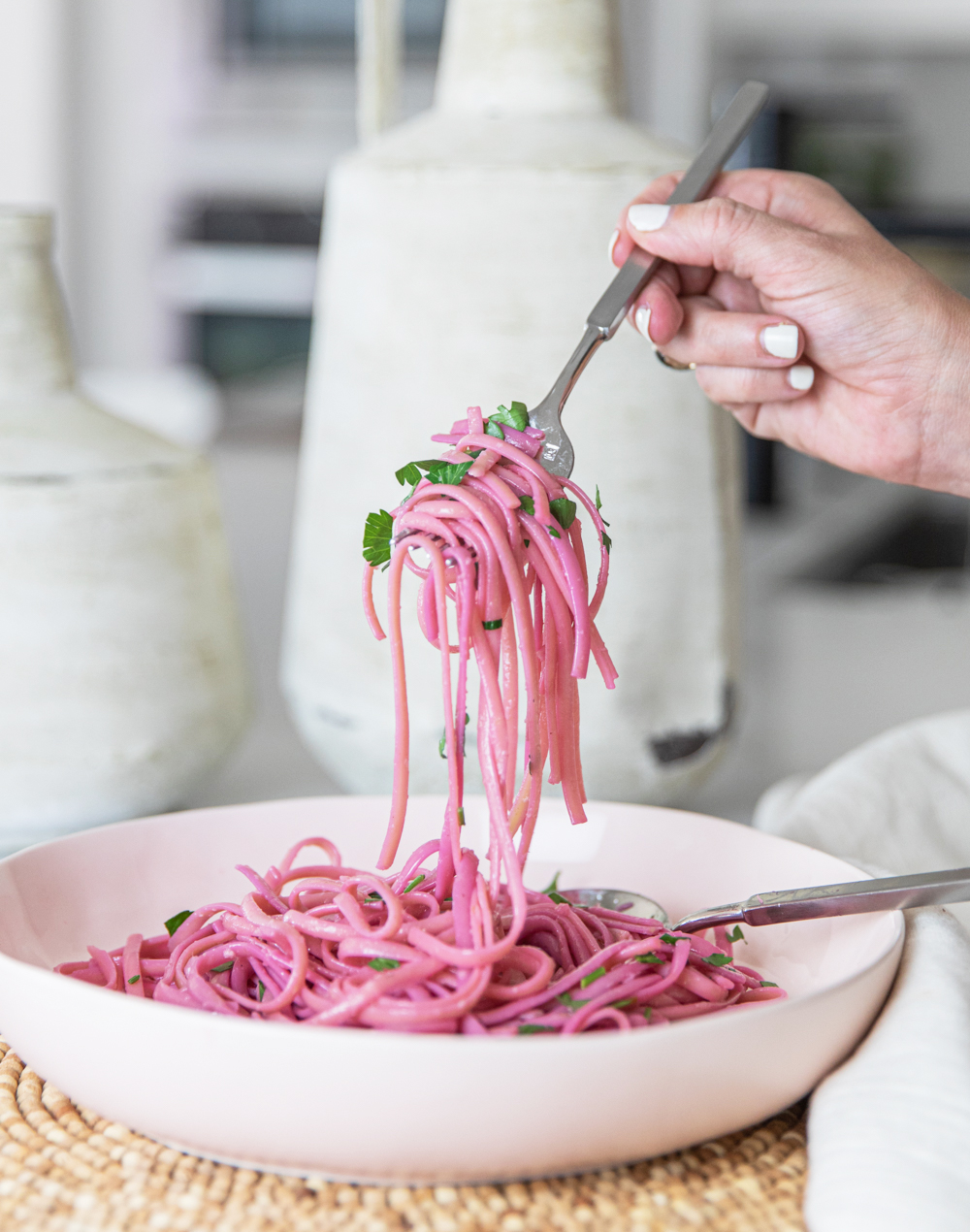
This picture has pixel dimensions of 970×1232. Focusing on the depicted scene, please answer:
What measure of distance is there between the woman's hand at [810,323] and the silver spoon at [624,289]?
0.05 ft

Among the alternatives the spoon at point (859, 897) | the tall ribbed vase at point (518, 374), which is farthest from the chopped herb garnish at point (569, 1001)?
the tall ribbed vase at point (518, 374)

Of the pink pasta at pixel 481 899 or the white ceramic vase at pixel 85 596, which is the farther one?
the white ceramic vase at pixel 85 596

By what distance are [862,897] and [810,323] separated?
390 millimetres

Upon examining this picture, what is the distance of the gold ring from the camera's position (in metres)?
0.91

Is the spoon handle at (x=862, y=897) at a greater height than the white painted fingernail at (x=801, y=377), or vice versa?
the white painted fingernail at (x=801, y=377)

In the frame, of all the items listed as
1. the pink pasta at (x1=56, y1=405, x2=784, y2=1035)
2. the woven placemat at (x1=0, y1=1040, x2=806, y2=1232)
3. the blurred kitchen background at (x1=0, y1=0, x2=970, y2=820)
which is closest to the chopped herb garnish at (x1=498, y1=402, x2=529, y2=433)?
the pink pasta at (x1=56, y1=405, x2=784, y2=1035)

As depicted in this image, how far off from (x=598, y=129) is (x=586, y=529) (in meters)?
0.26

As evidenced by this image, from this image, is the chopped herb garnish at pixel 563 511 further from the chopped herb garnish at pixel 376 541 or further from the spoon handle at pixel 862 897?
the spoon handle at pixel 862 897

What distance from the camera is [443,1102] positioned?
0.47 metres

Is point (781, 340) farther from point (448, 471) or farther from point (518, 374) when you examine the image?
point (448, 471)

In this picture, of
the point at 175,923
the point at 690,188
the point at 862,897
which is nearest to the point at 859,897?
the point at 862,897

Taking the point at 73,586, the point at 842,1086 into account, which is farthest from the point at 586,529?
the point at 842,1086

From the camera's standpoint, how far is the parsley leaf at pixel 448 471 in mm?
625

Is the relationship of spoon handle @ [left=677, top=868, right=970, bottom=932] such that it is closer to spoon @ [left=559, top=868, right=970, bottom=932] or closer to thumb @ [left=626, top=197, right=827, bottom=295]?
spoon @ [left=559, top=868, right=970, bottom=932]
